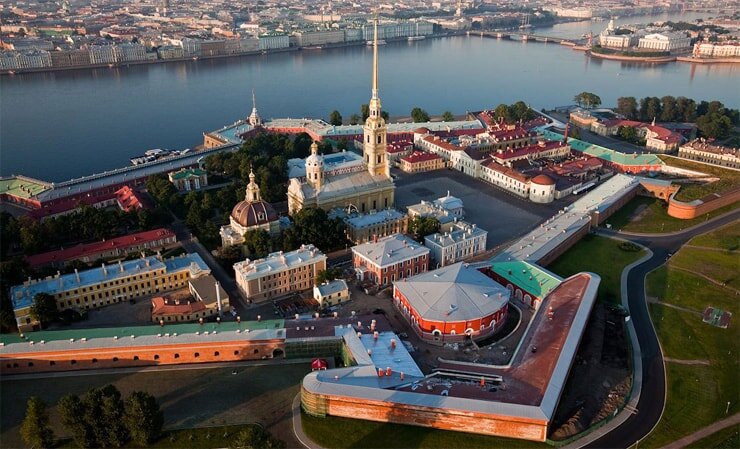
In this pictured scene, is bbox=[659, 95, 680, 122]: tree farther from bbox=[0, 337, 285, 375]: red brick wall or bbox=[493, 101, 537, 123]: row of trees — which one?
bbox=[0, 337, 285, 375]: red brick wall

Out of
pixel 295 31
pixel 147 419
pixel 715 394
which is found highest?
pixel 295 31

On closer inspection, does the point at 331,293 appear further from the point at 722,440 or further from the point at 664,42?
the point at 664,42

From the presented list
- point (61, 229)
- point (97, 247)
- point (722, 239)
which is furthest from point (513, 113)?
point (61, 229)

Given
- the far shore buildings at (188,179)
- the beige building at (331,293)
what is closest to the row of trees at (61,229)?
the far shore buildings at (188,179)

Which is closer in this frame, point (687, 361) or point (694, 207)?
point (687, 361)

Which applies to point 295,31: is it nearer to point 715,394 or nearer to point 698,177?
point 698,177

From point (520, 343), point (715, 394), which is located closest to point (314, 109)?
point (520, 343)

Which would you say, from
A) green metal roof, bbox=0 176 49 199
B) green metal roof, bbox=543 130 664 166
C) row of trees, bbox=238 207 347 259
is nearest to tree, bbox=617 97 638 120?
green metal roof, bbox=543 130 664 166
